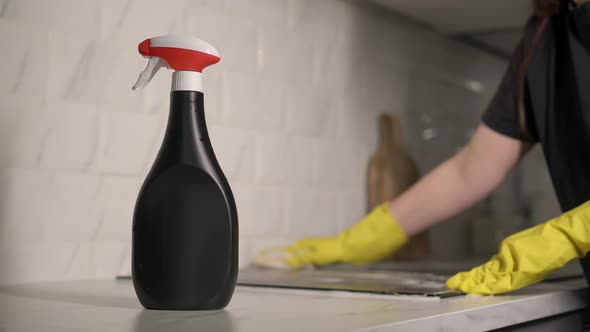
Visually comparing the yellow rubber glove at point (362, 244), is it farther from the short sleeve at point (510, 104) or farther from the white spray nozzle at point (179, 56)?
the white spray nozzle at point (179, 56)

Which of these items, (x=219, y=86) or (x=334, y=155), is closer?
(x=219, y=86)

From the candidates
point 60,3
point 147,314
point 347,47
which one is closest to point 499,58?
point 347,47

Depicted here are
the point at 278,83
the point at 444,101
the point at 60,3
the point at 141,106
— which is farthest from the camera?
the point at 444,101

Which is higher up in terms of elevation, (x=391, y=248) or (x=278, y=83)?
(x=278, y=83)

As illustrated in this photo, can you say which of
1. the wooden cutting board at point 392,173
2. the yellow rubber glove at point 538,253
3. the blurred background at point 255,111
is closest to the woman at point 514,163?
the yellow rubber glove at point 538,253

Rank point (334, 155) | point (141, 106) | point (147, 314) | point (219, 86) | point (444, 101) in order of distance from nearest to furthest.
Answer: point (147, 314)
point (141, 106)
point (219, 86)
point (334, 155)
point (444, 101)

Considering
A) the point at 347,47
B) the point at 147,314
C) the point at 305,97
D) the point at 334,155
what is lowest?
the point at 147,314

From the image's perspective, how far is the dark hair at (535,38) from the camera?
1.28 m

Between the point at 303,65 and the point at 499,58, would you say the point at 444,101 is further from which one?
the point at 303,65

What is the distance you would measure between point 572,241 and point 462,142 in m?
1.12

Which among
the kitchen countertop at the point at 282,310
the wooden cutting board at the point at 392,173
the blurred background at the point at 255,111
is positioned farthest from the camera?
the wooden cutting board at the point at 392,173

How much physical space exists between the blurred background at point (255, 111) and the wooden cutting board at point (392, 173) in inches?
1.0

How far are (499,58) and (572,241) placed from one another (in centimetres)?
127

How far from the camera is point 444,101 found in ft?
6.88
